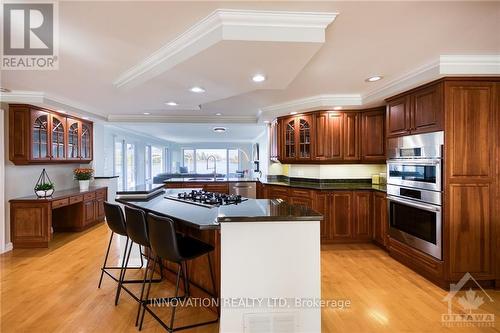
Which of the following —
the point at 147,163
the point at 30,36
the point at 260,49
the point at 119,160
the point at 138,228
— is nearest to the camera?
the point at 260,49

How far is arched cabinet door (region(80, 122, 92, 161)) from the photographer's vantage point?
17.3ft

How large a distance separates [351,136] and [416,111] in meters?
1.34

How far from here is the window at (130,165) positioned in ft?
26.9

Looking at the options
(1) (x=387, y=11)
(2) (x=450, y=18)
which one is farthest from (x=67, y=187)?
(2) (x=450, y=18)

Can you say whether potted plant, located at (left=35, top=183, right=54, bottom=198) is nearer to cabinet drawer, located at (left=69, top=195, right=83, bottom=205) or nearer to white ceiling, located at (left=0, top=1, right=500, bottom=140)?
cabinet drawer, located at (left=69, top=195, right=83, bottom=205)

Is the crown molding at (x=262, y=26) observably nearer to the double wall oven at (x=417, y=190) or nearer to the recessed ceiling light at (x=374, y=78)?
the recessed ceiling light at (x=374, y=78)

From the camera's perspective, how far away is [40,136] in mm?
4129

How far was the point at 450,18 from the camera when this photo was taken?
72.7 inches

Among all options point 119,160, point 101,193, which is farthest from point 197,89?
point 119,160

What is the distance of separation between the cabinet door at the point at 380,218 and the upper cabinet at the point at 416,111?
101cm

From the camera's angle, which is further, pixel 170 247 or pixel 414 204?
pixel 414 204

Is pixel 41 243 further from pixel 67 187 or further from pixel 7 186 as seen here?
pixel 67 187

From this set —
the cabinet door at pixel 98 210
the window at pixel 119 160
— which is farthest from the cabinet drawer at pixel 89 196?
the window at pixel 119 160

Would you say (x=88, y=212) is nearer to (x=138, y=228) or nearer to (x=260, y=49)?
(x=138, y=228)
